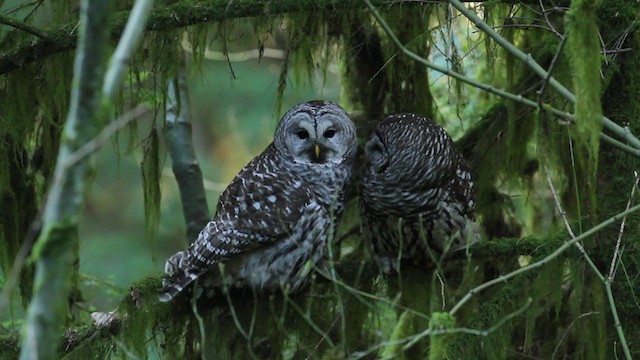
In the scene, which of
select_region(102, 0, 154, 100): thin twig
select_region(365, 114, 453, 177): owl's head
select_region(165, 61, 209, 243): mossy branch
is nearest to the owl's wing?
select_region(365, 114, 453, 177): owl's head

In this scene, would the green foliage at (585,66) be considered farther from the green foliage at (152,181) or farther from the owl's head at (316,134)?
the green foliage at (152,181)

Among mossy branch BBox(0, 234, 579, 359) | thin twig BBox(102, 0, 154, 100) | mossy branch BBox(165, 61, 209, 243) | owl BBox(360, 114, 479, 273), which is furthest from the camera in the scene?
mossy branch BBox(165, 61, 209, 243)

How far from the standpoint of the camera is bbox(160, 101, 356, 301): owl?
4984 mm

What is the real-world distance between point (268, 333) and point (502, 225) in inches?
73.7

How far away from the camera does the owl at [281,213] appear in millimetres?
4984

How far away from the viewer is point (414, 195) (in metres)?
5.16

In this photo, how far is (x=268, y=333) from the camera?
202 inches

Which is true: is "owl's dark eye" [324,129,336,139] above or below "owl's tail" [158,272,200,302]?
above

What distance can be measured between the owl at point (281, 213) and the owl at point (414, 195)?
0.20m

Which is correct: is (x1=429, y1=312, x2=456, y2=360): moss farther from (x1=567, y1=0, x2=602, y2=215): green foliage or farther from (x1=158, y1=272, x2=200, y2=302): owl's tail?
(x1=158, y1=272, x2=200, y2=302): owl's tail

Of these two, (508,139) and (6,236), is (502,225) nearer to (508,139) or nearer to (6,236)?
(508,139)

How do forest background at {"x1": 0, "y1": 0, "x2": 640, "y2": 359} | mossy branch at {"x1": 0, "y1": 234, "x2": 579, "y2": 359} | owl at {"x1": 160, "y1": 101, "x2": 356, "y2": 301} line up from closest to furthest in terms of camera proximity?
forest background at {"x1": 0, "y1": 0, "x2": 640, "y2": 359} < mossy branch at {"x1": 0, "y1": 234, "x2": 579, "y2": 359} < owl at {"x1": 160, "y1": 101, "x2": 356, "y2": 301}

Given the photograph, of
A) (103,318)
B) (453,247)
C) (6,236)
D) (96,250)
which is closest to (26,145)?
(6,236)

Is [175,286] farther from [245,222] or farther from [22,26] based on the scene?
[22,26]
